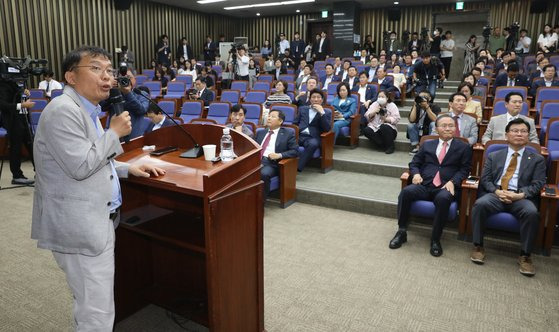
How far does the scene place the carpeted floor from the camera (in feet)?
6.59

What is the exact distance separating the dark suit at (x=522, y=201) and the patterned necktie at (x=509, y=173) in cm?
3

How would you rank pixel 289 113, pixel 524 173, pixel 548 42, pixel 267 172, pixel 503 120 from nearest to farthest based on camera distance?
pixel 524 173 < pixel 267 172 < pixel 503 120 < pixel 289 113 < pixel 548 42

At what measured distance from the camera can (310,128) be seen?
441 cm

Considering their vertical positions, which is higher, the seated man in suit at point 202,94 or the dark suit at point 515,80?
the dark suit at point 515,80

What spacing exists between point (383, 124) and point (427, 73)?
1924 millimetres

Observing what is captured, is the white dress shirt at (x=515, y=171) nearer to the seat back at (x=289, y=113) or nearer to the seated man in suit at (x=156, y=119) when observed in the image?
the seat back at (x=289, y=113)

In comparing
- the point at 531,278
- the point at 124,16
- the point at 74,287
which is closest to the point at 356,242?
the point at 531,278

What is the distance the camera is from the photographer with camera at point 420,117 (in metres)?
4.47

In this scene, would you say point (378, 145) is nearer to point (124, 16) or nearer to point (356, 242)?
point (356, 242)

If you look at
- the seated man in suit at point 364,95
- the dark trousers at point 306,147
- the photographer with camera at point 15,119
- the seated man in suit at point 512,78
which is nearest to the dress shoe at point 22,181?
the photographer with camera at point 15,119

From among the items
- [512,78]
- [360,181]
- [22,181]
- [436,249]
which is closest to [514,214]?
[436,249]

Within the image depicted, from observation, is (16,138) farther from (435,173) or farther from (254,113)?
(435,173)

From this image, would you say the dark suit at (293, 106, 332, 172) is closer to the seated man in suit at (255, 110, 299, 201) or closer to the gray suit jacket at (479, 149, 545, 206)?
the seated man in suit at (255, 110, 299, 201)

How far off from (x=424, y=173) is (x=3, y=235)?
3279 mm
